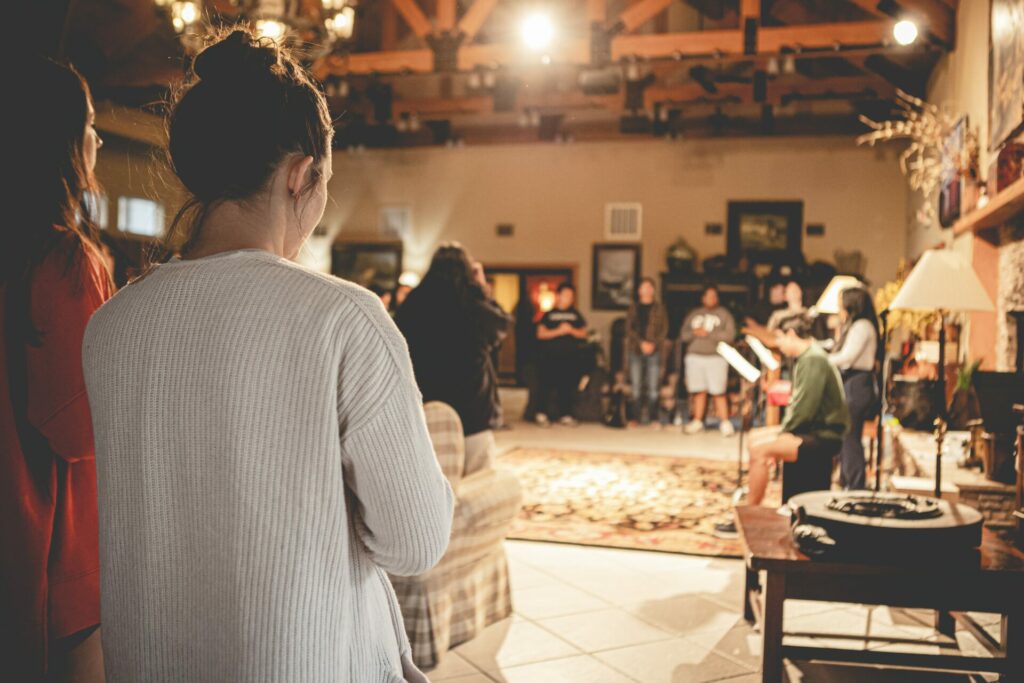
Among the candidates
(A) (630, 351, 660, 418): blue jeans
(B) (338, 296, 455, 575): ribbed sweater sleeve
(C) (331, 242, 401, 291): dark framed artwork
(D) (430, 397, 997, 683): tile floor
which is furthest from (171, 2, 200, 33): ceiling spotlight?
(C) (331, 242, 401, 291): dark framed artwork

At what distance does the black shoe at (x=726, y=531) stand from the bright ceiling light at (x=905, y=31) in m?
4.50

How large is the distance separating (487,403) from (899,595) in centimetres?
187

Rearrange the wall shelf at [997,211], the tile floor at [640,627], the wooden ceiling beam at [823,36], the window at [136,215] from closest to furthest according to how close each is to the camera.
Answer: the tile floor at [640,627], the wall shelf at [997,211], the wooden ceiling beam at [823,36], the window at [136,215]

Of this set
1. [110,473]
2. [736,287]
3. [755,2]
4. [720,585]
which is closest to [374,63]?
[755,2]

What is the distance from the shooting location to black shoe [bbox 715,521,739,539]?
15.6 feet

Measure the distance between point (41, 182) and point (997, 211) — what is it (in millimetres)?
4833

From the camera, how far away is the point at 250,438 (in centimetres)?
87

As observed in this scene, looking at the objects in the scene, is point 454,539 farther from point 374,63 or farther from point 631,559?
point 374,63

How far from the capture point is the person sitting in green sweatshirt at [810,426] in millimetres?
4340

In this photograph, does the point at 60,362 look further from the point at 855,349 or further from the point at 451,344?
the point at 855,349

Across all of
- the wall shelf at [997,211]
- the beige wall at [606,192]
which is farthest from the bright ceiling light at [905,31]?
the beige wall at [606,192]

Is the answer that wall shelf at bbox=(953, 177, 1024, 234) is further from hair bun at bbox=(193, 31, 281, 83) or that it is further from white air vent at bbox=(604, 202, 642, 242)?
white air vent at bbox=(604, 202, 642, 242)

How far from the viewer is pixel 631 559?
431 centimetres

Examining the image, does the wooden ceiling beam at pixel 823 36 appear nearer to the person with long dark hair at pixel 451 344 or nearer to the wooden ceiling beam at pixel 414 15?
the wooden ceiling beam at pixel 414 15
